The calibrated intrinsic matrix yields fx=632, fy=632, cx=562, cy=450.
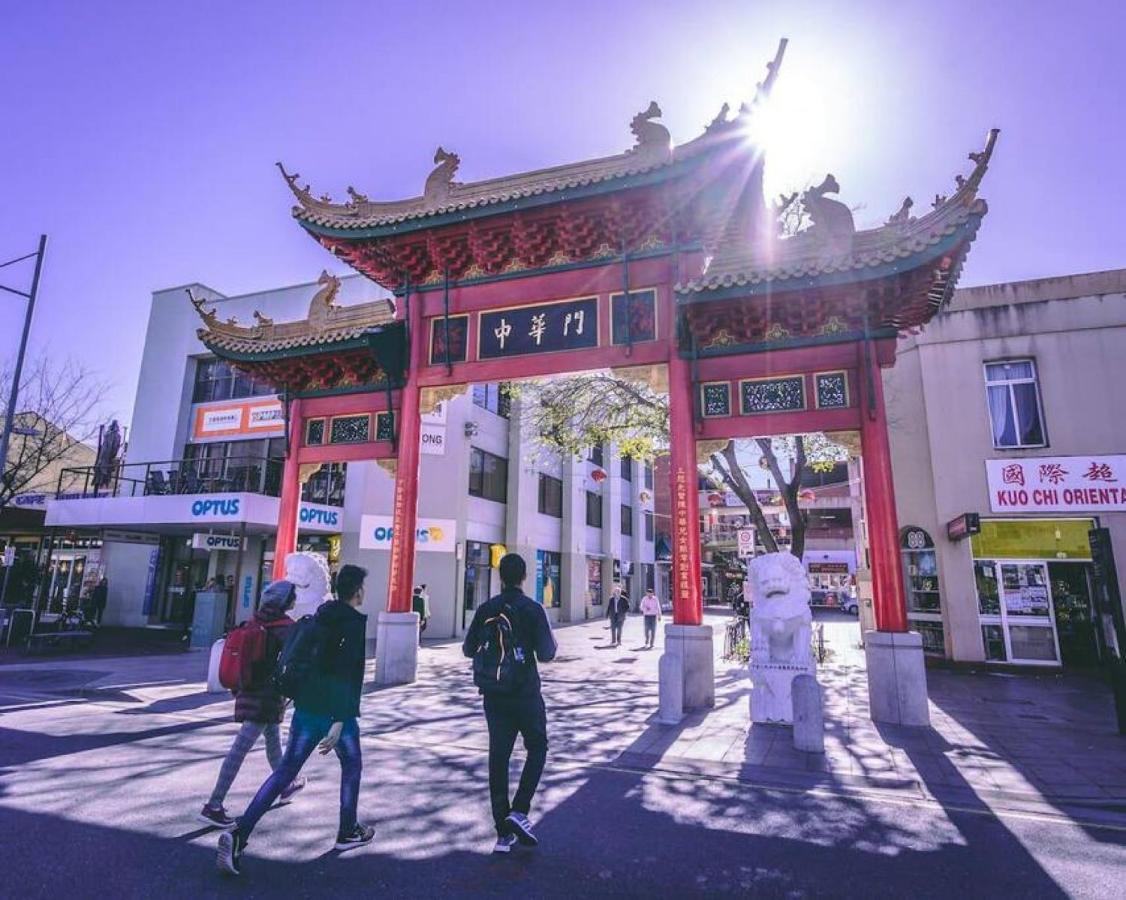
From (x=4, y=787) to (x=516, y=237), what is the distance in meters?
9.70

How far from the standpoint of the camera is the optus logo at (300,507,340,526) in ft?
62.4

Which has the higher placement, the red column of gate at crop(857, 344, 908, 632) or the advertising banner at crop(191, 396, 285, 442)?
the advertising banner at crop(191, 396, 285, 442)

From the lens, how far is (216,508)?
1766 centimetres

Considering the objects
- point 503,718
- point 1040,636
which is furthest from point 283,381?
point 1040,636

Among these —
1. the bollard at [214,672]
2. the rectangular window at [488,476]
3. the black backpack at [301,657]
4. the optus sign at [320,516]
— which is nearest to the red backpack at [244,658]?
the black backpack at [301,657]

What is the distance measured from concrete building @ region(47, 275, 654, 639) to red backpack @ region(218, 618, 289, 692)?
14165 mm

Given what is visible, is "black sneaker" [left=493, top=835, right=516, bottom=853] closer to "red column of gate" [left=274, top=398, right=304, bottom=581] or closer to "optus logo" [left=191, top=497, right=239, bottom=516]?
"red column of gate" [left=274, top=398, right=304, bottom=581]

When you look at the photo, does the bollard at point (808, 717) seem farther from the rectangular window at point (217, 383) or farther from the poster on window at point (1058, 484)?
the rectangular window at point (217, 383)

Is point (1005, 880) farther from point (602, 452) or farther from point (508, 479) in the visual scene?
point (602, 452)

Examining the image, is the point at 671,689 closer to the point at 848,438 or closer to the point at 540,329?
the point at 848,438

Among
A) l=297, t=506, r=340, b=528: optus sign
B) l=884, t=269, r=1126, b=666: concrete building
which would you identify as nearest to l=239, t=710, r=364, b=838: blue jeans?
l=884, t=269, r=1126, b=666: concrete building

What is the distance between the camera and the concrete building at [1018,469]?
1374 centimetres

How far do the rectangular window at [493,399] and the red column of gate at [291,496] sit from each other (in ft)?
35.4

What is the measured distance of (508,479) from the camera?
25.4 metres
